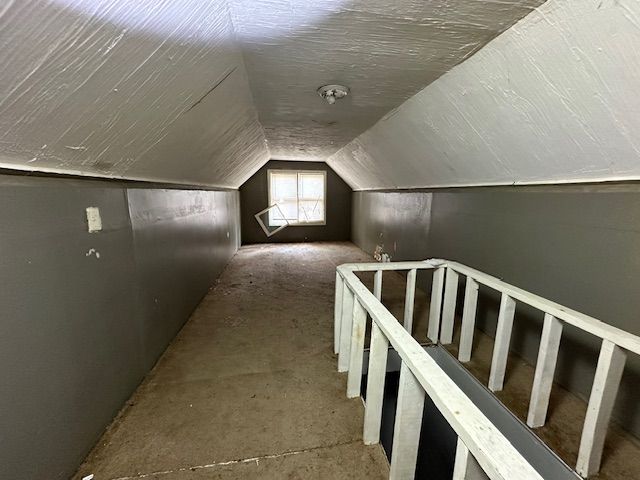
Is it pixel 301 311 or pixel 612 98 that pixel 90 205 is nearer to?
pixel 301 311

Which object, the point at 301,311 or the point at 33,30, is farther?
the point at 301,311

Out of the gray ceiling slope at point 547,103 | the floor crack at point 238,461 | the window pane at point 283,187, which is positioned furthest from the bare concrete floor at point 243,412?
the window pane at point 283,187

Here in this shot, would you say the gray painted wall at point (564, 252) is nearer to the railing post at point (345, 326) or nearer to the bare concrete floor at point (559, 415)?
the bare concrete floor at point (559, 415)

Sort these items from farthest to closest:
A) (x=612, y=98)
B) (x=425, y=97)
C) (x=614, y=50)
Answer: (x=425, y=97) → (x=612, y=98) → (x=614, y=50)

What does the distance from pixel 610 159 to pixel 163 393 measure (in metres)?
2.62

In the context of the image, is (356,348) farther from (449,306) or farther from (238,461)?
(449,306)

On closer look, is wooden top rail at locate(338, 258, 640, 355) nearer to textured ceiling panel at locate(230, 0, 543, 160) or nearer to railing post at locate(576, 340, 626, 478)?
railing post at locate(576, 340, 626, 478)

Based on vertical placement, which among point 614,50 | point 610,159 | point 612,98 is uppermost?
point 614,50

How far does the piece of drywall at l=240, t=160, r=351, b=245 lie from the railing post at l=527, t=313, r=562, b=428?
Answer: 5.48 meters

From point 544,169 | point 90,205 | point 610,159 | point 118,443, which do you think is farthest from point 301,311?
point 610,159

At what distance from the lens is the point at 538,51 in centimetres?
110

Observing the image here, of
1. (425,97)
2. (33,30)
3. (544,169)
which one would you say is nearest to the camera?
(33,30)

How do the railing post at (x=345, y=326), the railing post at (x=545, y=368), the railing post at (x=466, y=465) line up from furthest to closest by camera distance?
1. the railing post at (x=345, y=326)
2. the railing post at (x=545, y=368)
3. the railing post at (x=466, y=465)

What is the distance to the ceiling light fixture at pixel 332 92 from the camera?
1773mm
